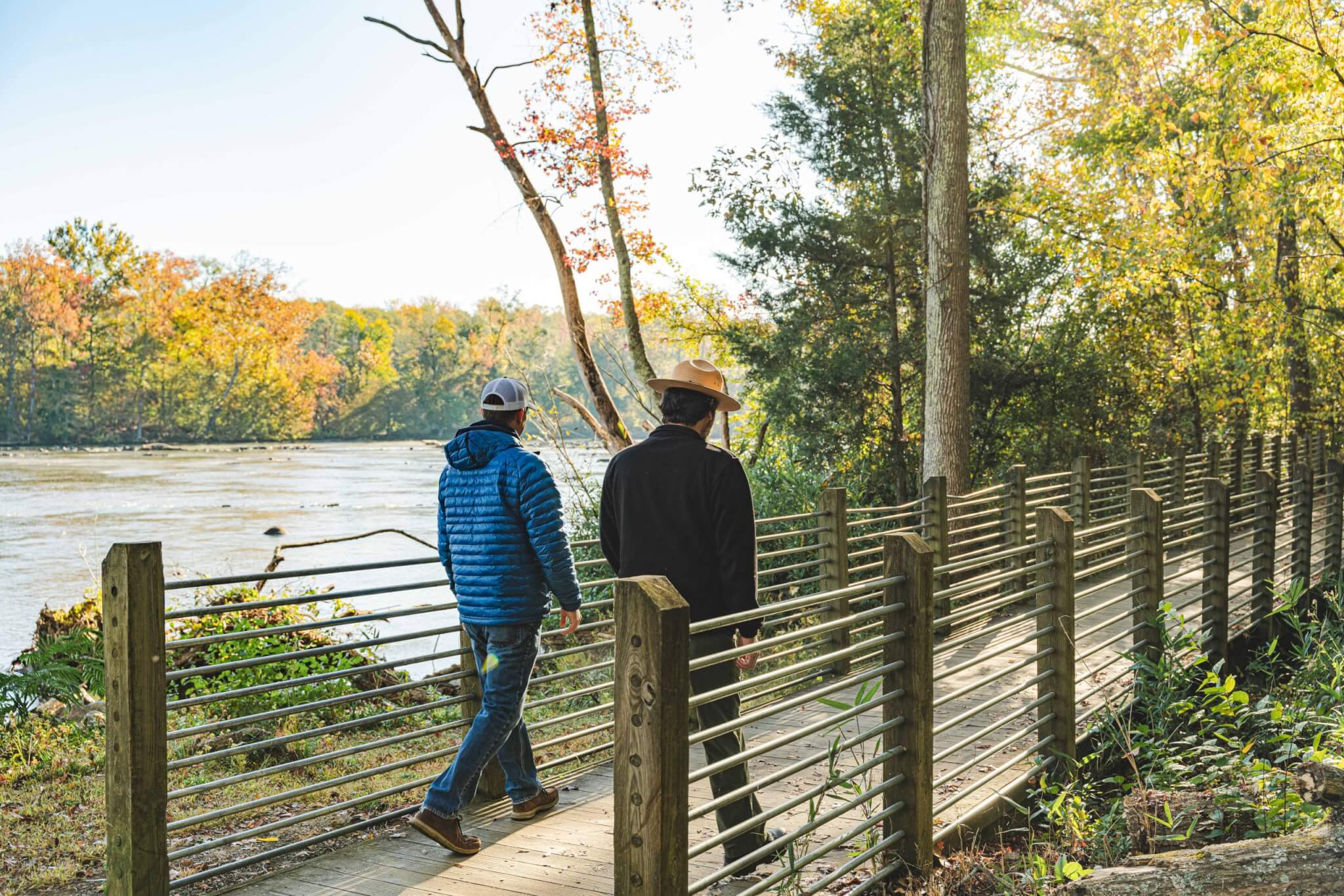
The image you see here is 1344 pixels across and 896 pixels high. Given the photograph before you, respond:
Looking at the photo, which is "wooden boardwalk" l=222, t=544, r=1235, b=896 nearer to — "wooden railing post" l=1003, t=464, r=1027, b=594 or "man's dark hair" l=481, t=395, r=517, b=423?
"man's dark hair" l=481, t=395, r=517, b=423

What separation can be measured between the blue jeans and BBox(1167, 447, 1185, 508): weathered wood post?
37.4ft

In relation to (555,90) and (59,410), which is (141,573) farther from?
(59,410)

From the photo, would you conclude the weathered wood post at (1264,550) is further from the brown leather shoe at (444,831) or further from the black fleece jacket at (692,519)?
the brown leather shoe at (444,831)

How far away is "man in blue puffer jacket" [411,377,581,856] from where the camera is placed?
432 cm

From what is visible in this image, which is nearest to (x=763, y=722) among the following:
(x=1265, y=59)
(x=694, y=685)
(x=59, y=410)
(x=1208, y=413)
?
(x=694, y=685)

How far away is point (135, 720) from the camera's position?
3.50 m

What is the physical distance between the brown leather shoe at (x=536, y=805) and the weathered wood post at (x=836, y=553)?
3074mm

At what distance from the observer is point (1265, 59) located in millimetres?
12922

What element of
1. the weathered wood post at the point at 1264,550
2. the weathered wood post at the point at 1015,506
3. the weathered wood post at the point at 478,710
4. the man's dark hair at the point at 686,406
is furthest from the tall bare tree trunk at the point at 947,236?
the man's dark hair at the point at 686,406

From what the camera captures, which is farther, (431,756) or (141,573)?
(431,756)

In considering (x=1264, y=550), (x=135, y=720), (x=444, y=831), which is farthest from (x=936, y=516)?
(x=135, y=720)

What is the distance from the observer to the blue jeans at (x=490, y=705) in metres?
4.34

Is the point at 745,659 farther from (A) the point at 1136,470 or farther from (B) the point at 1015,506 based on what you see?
(A) the point at 1136,470

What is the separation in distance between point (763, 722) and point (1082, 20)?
16256mm
